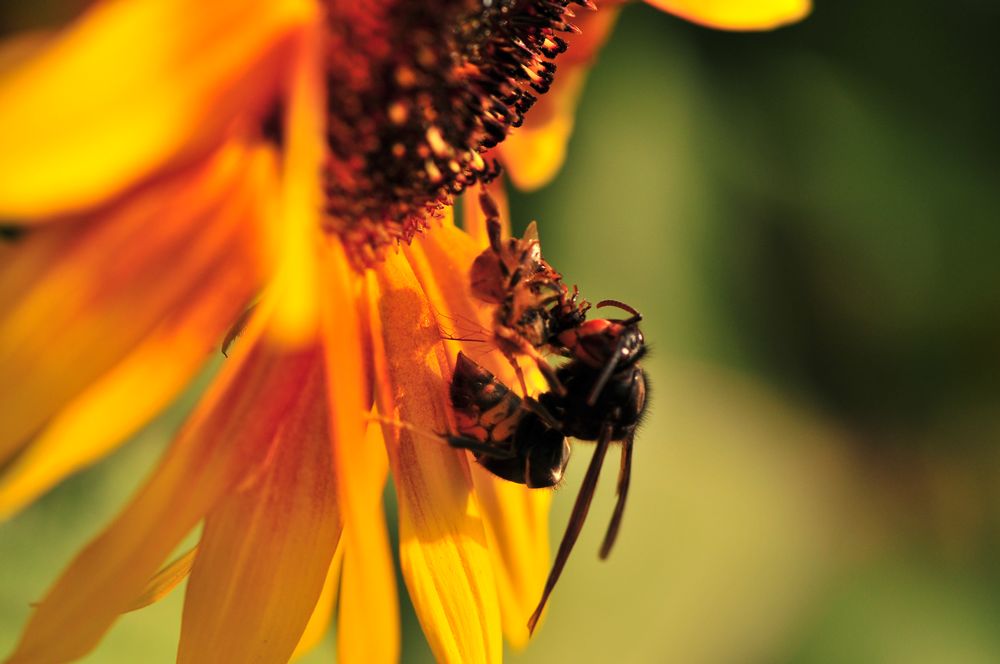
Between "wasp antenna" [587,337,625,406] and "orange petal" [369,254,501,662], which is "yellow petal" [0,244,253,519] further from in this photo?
"wasp antenna" [587,337,625,406]

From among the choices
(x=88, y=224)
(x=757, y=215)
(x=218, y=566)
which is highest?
(x=88, y=224)

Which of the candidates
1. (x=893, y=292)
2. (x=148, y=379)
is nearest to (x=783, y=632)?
(x=893, y=292)

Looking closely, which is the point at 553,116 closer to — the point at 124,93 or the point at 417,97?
the point at 417,97

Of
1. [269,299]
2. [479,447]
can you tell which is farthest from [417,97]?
[479,447]

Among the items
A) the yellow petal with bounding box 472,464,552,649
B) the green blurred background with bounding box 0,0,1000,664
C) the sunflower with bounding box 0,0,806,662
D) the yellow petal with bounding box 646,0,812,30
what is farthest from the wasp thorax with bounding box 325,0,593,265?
the green blurred background with bounding box 0,0,1000,664

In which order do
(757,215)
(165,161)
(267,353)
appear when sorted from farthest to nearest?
(757,215) → (267,353) → (165,161)

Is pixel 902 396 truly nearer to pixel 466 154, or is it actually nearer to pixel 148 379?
pixel 466 154
